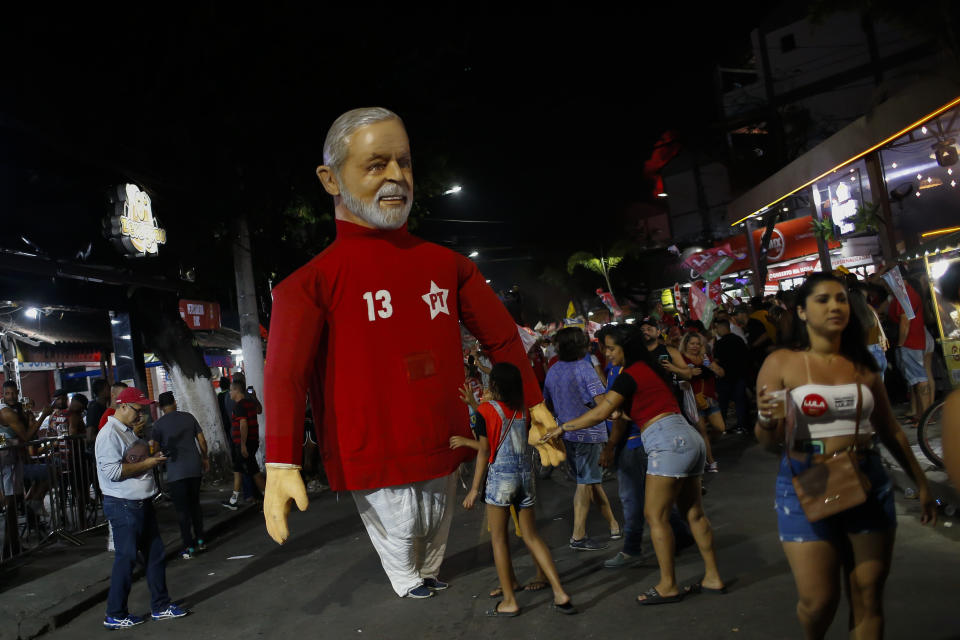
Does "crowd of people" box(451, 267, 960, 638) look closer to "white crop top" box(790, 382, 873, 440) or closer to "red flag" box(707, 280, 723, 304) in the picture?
"white crop top" box(790, 382, 873, 440)

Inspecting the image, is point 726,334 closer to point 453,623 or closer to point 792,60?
point 453,623

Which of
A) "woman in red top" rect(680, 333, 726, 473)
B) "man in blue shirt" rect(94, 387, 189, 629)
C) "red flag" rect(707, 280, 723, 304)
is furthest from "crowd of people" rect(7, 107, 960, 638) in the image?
"red flag" rect(707, 280, 723, 304)

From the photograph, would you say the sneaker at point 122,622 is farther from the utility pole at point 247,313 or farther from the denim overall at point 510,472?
the utility pole at point 247,313

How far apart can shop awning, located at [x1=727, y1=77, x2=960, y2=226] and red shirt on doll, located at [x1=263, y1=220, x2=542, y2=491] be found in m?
9.43

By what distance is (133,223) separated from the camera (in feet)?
35.0

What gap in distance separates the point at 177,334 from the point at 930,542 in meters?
11.2

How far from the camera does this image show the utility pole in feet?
40.3

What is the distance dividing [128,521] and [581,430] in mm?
3907

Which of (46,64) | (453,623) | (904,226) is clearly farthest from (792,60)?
(453,623)

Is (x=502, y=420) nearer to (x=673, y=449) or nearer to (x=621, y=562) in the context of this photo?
(x=673, y=449)

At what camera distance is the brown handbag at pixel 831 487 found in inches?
114

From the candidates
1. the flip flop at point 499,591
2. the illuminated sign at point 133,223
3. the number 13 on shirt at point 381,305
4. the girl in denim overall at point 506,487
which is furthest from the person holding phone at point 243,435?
the number 13 on shirt at point 381,305

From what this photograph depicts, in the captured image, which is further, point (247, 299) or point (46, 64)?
point (247, 299)

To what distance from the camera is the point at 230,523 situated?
10.1 metres
